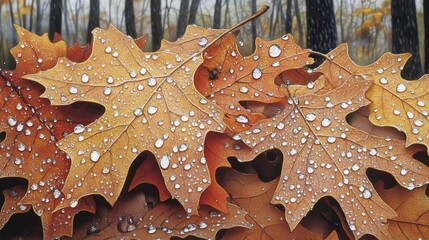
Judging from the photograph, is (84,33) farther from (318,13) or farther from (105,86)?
(318,13)

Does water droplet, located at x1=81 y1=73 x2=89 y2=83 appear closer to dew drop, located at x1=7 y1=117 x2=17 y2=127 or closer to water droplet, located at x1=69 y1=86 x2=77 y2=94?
water droplet, located at x1=69 y1=86 x2=77 y2=94

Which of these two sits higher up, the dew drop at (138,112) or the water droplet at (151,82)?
the water droplet at (151,82)

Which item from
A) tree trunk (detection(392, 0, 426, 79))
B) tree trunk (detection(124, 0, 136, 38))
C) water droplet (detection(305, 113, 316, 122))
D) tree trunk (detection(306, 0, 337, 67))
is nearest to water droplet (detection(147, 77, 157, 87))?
water droplet (detection(305, 113, 316, 122))

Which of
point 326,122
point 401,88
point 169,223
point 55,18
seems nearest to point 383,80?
point 401,88

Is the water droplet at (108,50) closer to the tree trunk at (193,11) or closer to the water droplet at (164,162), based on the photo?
the water droplet at (164,162)

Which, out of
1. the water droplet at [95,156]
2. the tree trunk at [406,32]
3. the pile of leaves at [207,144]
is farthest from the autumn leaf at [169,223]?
the tree trunk at [406,32]

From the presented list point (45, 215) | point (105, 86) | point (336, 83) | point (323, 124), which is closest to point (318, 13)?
point (336, 83)
